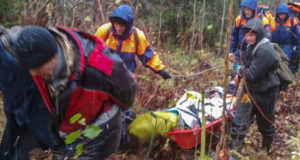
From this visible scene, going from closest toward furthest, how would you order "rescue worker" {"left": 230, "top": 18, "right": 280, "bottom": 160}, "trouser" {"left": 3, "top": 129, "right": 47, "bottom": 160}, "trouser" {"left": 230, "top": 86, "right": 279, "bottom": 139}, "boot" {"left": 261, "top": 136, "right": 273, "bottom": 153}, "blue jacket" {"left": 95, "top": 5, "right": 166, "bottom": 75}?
"trouser" {"left": 3, "top": 129, "right": 47, "bottom": 160}
"rescue worker" {"left": 230, "top": 18, "right": 280, "bottom": 160}
"trouser" {"left": 230, "top": 86, "right": 279, "bottom": 139}
"blue jacket" {"left": 95, "top": 5, "right": 166, "bottom": 75}
"boot" {"left": 261, "top": 136, "right": 273, "bottom": 153}

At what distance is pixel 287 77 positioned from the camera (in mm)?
3527

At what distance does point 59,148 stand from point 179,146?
187 cm

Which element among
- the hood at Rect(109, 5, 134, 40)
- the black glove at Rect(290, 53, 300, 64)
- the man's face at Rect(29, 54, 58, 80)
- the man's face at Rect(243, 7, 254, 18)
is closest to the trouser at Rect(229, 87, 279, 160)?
the hood at Rect(109, 5, 134, 40)

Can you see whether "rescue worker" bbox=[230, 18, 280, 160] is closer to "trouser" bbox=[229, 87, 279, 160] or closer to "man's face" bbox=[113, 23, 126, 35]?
"trouser" bbox=[229, 87, 279, 160]

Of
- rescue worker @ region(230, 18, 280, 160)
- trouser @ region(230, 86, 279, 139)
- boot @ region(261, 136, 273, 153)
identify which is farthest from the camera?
boot @ region(261, 136, 273, 153)

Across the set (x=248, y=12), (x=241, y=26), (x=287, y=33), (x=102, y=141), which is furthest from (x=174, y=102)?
(x=287, y=33)

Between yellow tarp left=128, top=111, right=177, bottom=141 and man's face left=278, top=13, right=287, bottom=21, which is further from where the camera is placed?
man's face left=278, top=13, right=287, bottom=21

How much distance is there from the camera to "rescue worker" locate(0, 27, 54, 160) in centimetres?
206

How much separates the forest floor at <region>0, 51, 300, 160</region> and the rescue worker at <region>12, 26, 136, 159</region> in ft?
2.08

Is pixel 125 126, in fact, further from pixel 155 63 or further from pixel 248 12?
pixel 248 12

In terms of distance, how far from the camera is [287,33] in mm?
6641

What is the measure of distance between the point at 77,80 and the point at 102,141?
0.62 metres

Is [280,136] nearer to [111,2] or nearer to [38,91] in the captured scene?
[38,91]

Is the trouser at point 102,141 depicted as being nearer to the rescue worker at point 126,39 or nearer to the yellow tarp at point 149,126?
the yellow tarp at point 149,126
